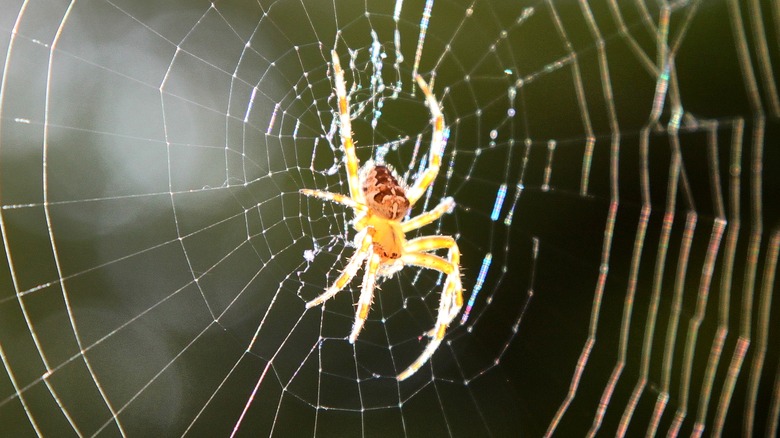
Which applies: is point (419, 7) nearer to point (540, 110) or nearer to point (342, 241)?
point (540, 110)

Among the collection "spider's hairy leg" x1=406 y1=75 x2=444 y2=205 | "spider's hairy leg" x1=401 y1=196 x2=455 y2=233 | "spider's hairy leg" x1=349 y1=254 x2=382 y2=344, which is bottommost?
"spider's hairy leg" x1=349 y1=254 x2=382 y2=344

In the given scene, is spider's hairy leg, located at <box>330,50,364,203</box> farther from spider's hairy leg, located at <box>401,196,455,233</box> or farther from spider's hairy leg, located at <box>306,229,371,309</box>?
spider's hairy leg, located at <box>401,196,455,233</box>

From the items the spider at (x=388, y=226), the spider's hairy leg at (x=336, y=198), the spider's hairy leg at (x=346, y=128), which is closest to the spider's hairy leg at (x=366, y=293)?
the spider at (x=388, y=226)

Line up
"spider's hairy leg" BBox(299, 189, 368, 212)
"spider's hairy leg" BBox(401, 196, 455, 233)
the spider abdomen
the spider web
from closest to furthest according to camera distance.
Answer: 1. "spider's hairy leg" BBox(299, 189, 368, 212)
2. the spider abdomen
3. "spider's hairy leg" BBox(401, 196, 455, 233)
4. the spider web

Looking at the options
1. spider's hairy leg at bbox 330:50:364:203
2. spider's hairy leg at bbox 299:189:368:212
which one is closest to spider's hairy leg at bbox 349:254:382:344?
spider's hairy leg at bbox 299:189:368:212

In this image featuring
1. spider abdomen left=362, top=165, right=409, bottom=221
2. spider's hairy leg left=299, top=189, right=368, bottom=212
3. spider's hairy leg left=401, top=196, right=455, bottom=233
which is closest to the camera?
spider's hairy leg left=299, top=189, right=368, bottom=212

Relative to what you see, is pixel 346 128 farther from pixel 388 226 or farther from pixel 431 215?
pixel 431 215

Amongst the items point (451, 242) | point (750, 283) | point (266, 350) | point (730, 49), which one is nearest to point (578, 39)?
point (730, 49)

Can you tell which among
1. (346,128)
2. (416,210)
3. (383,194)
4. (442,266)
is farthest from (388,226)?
(416,210)
